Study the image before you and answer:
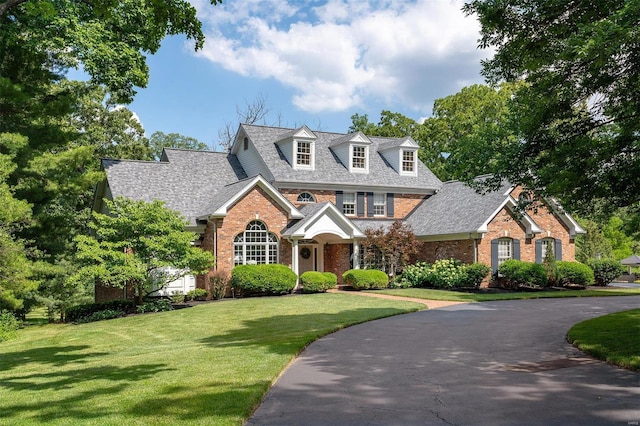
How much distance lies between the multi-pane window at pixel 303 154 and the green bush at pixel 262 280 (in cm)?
755

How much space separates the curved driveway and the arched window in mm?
12451

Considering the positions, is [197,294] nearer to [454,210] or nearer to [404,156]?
[454,210]

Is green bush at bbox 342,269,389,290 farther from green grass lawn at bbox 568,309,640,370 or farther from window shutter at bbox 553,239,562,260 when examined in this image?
green grass lawn at bbox 568,309,640,370

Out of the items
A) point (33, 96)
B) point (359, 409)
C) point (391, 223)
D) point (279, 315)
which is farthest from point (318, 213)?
point (359, 409)

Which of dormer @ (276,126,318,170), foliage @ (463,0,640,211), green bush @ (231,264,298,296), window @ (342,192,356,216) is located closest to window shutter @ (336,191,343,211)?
window @ (342,192,356,216)

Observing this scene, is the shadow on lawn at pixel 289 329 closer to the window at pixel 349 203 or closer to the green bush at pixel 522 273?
the green bush at pixel 522 273

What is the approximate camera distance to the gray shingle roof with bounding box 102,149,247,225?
86.6 feet

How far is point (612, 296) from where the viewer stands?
23.4 meters

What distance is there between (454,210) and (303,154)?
8.61 m

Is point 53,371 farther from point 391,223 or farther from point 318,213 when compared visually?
point 391,223

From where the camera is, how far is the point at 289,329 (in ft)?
46.9

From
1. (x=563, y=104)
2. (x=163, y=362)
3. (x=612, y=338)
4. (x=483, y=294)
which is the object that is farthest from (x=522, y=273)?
(x=163, y=362)

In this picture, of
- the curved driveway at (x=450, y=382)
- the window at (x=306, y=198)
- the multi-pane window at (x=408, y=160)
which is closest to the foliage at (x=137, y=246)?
the window at (x=306, y=198)

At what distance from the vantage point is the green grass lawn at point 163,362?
7.00 meters
